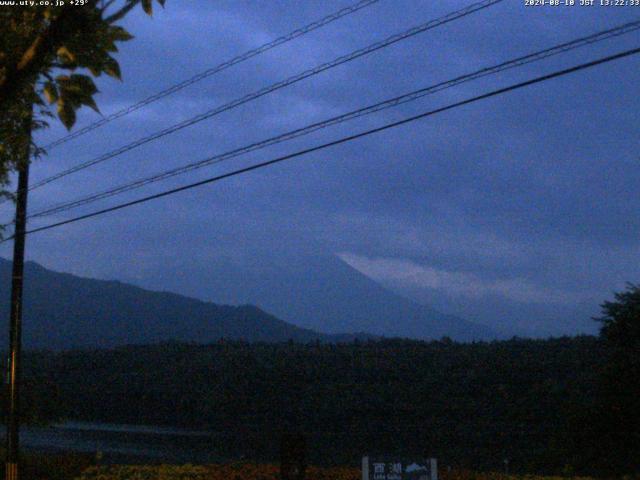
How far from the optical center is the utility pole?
60.6ft

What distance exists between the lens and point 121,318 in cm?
16512

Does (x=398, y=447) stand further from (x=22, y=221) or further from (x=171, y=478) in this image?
(x=22, y=221)

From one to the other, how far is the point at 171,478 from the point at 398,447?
14133 millimetres

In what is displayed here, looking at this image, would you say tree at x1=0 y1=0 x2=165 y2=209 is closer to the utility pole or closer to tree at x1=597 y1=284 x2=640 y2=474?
the utility pole

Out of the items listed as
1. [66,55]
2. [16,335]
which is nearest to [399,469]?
[66,55]

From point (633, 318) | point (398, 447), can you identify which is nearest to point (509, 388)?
point (398, 447)

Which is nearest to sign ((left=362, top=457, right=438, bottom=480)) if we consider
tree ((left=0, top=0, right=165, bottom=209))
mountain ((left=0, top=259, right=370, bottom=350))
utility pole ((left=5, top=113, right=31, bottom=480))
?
tree ((left=0, top=0, right=165, bottom=209))

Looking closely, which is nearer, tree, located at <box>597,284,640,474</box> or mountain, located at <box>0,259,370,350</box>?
tree, located at <box>597,284,640,474</box>

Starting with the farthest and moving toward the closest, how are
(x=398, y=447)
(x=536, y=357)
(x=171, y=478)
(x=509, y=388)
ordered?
(x=536, y=357)
(x=509, y=388)
(x=398, y=447)
(x=171, y=478)

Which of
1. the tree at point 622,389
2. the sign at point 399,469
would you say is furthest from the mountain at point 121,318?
the sign at point 399,469

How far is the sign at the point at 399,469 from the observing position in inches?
448

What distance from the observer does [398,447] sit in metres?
30.9

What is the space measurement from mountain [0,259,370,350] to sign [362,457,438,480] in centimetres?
12929

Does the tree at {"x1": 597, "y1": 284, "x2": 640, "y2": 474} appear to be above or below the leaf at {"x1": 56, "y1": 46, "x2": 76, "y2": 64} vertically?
below
